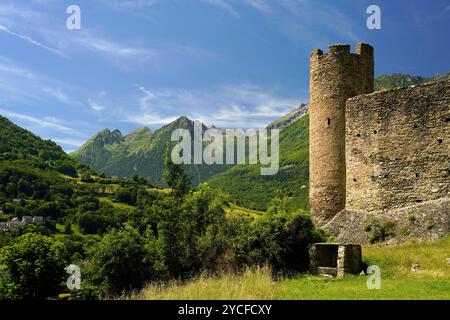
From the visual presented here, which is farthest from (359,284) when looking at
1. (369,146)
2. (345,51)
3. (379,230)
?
(345,51)

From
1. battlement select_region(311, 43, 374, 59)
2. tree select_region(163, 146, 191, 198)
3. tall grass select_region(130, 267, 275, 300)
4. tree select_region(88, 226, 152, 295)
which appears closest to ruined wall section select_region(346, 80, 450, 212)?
battlement select_region(311, 43, 374, 59)

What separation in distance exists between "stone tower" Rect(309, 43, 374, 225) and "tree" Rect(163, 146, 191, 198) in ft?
26.7

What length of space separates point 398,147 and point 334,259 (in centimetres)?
766

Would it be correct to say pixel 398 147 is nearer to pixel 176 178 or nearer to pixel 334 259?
pixel 334 259

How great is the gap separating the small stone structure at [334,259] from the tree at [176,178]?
12.1 metres

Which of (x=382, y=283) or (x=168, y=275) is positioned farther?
(x=168, y=275)

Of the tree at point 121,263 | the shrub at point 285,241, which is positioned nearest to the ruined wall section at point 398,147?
the shrub at point 285,241

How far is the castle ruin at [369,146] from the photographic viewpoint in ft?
76.6

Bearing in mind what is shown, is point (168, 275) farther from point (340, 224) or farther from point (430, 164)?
point (430, 164)

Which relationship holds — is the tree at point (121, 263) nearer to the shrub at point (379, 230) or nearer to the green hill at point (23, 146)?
the shrub at point (379, 230)

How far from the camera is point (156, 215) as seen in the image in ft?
96.1

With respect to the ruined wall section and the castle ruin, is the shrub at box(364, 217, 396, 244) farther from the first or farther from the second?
the ruined wall section
